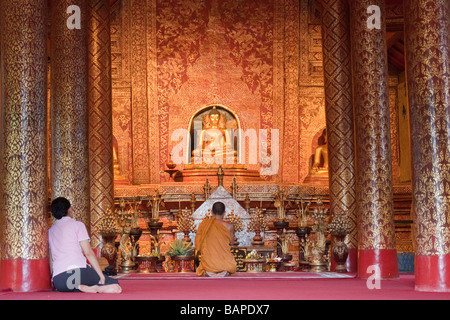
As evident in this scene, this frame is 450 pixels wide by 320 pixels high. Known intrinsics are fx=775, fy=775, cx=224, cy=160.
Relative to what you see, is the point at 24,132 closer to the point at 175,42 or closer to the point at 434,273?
the point at 434,273

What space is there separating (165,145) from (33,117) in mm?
9043

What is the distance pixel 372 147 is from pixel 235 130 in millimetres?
7280

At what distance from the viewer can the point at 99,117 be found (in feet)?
39.0

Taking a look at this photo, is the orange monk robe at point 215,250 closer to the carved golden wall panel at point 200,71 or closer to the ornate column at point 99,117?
the ornate column at point 99,117

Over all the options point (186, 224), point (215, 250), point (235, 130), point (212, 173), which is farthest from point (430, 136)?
point (235, 130)

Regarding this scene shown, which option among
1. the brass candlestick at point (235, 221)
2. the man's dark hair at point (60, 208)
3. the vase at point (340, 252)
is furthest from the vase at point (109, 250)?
the man's dark hair at point (60, 208)

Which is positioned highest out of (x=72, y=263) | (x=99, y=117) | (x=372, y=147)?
(x=99, y=117)

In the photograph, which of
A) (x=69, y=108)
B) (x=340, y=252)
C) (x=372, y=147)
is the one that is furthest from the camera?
(x=340, y=252)

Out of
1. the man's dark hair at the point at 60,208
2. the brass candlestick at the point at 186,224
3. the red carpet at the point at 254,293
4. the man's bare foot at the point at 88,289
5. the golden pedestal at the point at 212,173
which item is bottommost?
the red carpet at the point at 254,293

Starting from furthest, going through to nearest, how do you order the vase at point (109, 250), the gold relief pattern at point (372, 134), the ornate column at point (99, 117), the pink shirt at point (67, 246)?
the ornate column at point (99, 117)
the vase at point (109, 250)
the gold relief pattern at point (372, 134)
the pink shirt at point (67, 246)

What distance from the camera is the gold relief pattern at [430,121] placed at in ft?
22.1

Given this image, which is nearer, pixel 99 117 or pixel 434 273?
pixel 434 273

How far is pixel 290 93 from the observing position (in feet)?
54.0
